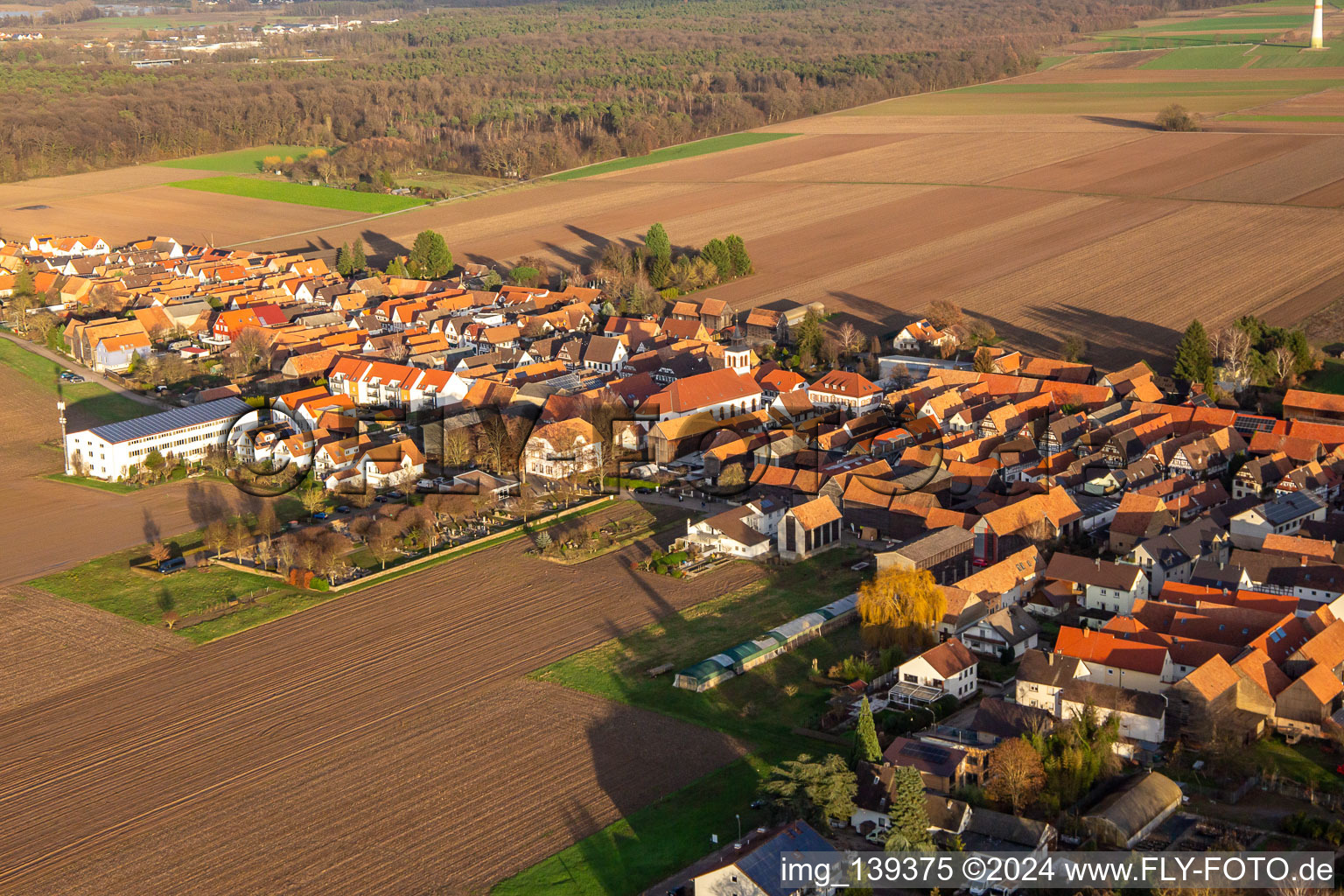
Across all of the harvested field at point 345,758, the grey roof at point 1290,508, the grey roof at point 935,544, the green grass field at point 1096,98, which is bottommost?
the harvested field at point 345,758

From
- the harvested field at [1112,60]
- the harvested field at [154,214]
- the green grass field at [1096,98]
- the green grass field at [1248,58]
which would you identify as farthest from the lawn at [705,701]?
the harvested field at [1112,60]

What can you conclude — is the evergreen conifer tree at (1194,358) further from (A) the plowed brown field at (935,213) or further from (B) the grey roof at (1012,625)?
(B) the grey roof at (1012,625)

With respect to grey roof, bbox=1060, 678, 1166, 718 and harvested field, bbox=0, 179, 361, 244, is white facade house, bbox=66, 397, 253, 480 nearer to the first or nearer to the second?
grey roof, bbox=1060, 678, 1166, 718

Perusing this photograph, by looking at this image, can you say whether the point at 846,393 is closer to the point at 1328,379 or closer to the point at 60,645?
the point at 1328,379

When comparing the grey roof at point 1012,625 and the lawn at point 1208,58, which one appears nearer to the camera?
the grey roof at point 1012,625

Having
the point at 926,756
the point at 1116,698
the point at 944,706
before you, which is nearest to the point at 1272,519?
the point at 1116,698

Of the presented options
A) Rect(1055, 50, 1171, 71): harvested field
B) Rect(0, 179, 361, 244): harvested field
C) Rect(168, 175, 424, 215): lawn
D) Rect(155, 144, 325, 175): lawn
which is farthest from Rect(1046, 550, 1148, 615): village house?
Rect(1055, 50, 1171, 71): harvested field

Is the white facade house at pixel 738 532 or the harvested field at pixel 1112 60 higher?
the harvested field at pixel 1112 60

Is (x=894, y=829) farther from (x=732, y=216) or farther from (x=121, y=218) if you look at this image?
(x=121, y=218)
